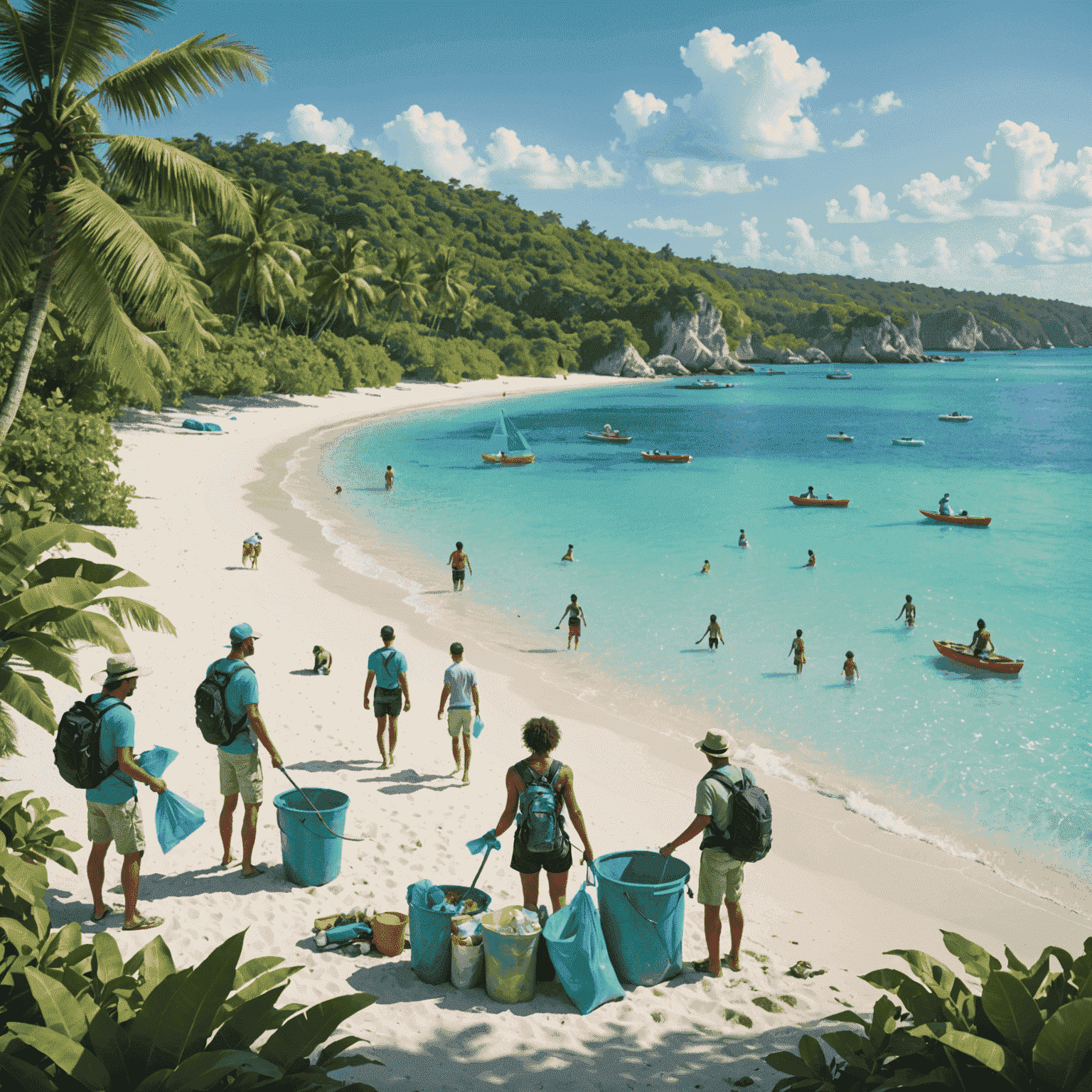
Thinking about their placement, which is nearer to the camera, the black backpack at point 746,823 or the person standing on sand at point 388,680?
the black backpack at point 746,823

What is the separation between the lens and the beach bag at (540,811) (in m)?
6.45

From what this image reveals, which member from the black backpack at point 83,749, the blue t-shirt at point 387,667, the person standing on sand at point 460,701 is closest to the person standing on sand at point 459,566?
the person standing on sand at point 460,701

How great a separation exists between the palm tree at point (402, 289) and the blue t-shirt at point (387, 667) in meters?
76.6

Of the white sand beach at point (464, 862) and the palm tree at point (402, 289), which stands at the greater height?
the palm tree at point (402, 289)

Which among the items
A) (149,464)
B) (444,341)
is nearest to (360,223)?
(444,341)

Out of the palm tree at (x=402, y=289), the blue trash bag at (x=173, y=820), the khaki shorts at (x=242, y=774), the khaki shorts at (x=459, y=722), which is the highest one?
the palm tree at (x=402, y=289)

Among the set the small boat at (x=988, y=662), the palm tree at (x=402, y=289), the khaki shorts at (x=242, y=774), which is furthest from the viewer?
the palm tree at (x=402, y=289)

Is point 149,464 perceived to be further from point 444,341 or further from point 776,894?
point 444,341

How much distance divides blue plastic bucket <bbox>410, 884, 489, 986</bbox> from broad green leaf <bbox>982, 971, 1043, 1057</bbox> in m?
3.60

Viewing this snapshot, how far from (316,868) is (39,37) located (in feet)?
31.9

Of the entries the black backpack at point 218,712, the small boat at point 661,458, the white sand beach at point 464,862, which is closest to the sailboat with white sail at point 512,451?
the small boat at point 661,458

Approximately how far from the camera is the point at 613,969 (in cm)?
612

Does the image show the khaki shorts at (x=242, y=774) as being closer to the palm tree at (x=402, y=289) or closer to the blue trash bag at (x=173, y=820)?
the blue trash bag at (x=173, y=820)

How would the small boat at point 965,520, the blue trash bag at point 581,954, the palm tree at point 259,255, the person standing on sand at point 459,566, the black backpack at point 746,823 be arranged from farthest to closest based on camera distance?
the palm tree at point 259,255, the small boat at point 965,520, the person standing on sand at point 459,566, the black backpack at point 746,823, the blue trash bag at point 581,954
